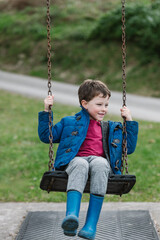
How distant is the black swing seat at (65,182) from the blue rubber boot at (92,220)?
0.18 meters

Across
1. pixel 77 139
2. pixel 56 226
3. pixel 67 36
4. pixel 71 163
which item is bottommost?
pixel 56 226

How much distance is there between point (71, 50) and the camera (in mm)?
18906

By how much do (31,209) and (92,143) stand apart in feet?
6.25

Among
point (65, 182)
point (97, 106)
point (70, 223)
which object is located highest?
point (97, 106)

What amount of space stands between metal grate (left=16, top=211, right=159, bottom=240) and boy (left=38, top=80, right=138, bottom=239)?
992 millimetres

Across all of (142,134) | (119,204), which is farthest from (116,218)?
(142,134)

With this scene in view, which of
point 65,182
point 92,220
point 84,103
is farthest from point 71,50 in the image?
point 92,220

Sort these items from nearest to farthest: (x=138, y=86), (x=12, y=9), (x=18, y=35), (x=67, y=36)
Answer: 1. (x=138, y=86)
2. (x=67, y=36)
3. (x=18, y=35)
4. (x=12, y=9)

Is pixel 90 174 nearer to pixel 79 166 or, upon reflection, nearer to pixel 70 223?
pixel 79 166

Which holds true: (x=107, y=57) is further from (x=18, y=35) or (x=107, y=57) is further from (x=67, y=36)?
(x=18, y=35)

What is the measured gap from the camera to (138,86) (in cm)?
1431

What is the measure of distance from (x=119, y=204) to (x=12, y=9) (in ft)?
80.3

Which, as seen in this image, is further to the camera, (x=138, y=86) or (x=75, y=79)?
(x=75, y=79)

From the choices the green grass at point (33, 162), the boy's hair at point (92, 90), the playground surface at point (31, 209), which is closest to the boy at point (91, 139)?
the boy's hair at point (92, 90)
